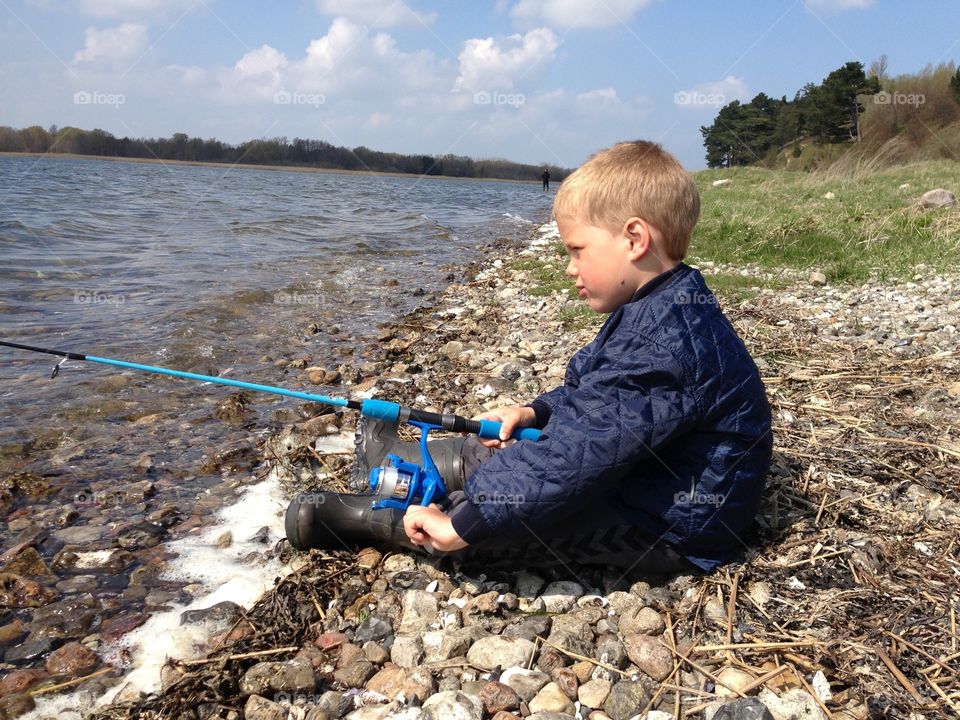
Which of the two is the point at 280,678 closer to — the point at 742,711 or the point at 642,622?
the point at 642,622

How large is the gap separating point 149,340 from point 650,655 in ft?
21.6

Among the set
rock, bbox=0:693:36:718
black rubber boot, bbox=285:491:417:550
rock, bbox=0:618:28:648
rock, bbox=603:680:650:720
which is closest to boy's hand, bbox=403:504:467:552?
black rubber boot, bbox=285:491:417:550

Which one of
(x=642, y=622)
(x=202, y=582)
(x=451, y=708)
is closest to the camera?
(x=451, y=708)

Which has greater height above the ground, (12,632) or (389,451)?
(389,451)

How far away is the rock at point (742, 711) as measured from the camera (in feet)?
6.40

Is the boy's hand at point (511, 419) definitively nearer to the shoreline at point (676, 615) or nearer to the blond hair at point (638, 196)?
the shoreline at point (676, 615)

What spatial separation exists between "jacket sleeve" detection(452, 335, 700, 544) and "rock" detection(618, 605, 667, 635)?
0.49 metres

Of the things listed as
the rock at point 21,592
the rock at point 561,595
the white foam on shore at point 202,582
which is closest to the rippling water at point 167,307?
the white foam on shore at point 202,582

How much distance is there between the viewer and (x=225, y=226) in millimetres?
18938

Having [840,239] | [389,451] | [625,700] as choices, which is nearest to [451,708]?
[625,700]

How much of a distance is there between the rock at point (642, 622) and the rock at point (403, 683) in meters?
0.76

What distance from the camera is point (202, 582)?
10.2ft

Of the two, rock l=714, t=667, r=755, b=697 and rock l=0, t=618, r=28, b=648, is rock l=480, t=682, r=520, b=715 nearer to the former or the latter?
rock l=714, t=667, r=755, b=697

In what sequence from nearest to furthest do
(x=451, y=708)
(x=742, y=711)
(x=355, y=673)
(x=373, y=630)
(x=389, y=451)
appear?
(x=742, y=711)
(x=451, y=708)
(x=355, y=673)
(x=373, y=630)
(x=389, y=451)
